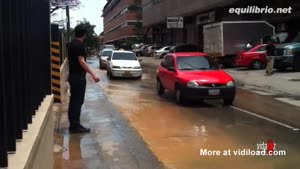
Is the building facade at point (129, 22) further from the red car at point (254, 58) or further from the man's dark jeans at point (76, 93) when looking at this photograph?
the man's dark jeans at point (76, 93)

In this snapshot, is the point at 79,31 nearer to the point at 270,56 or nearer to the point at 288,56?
the point at 270,56

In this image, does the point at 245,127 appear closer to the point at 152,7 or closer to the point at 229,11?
the point at 229,11

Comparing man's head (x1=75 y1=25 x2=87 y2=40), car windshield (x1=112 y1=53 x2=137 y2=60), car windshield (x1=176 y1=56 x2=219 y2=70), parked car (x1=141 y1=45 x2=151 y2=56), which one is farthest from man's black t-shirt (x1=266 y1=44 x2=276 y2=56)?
parked car (x1=141 y1=45 x2=151 y2=56)

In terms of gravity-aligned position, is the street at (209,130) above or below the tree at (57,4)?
below

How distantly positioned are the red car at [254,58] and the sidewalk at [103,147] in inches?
712

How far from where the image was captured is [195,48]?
38.4m

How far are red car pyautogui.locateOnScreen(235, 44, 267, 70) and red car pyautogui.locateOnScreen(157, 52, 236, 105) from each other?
13533mm

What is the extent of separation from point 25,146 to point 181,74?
428 inches

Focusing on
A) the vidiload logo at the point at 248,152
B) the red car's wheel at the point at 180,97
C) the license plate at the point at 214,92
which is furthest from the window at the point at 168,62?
the vidiload logo at the point at 248,152

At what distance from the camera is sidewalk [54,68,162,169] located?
718 cm

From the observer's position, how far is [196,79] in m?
13.7

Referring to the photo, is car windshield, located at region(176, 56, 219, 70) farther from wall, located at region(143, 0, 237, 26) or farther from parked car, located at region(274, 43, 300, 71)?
wall, located at region(143, 0, 237, 26)

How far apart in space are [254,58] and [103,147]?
21616 millimetres

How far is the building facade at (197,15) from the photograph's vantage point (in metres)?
34.3
